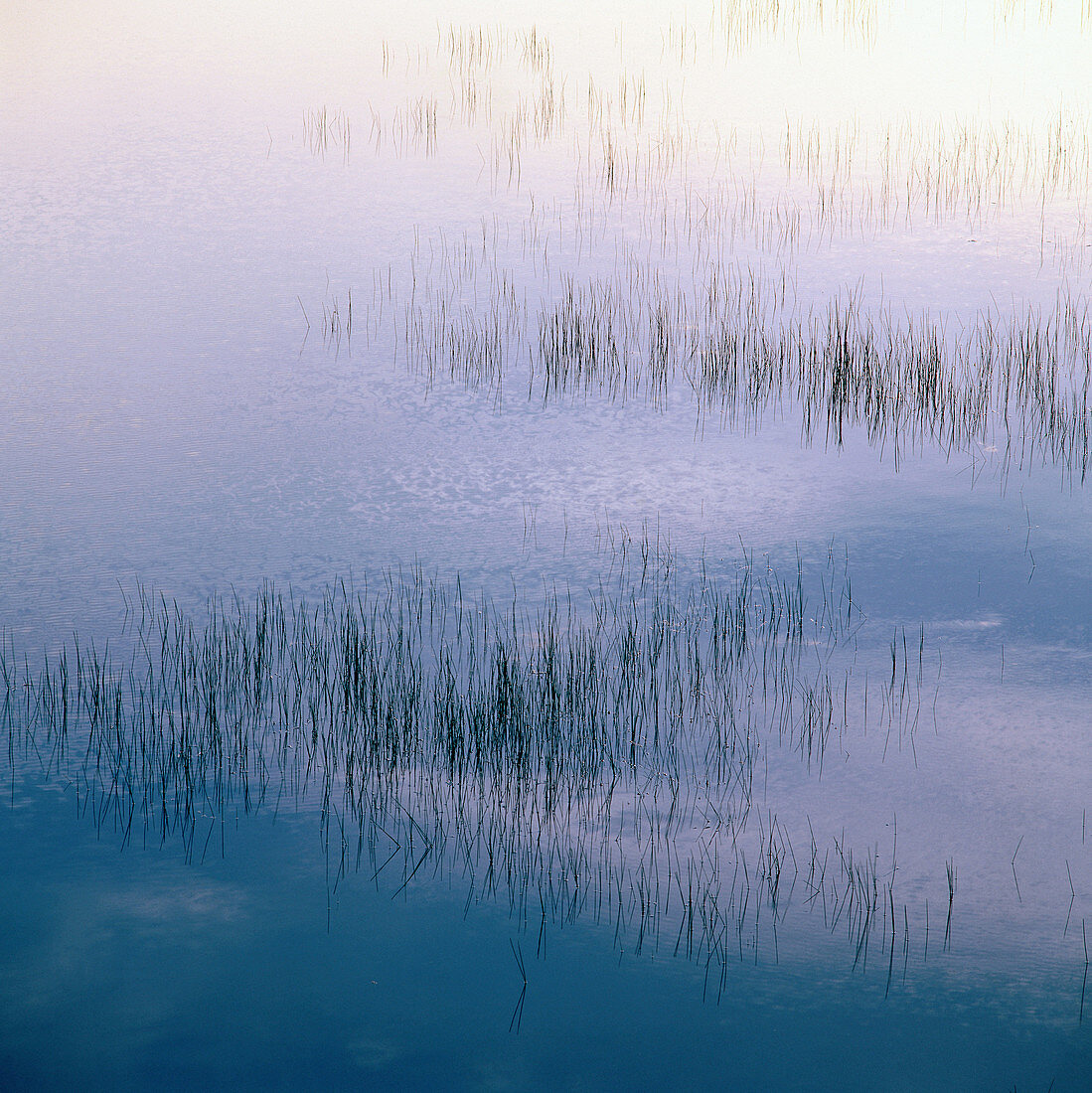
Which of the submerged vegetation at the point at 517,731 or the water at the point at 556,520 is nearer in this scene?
the water at the point at 556,520

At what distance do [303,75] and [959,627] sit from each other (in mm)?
9060

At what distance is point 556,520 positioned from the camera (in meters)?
5.36

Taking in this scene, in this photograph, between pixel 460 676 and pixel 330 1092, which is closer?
pixel 330 1092

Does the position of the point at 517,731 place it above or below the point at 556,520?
below

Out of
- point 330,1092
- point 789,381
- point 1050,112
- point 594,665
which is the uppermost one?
point 1050,112

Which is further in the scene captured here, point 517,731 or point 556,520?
point 556,520

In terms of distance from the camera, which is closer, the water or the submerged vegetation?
the water

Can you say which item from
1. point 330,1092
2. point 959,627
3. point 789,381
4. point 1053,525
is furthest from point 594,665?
point 789,381

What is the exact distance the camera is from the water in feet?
9.56

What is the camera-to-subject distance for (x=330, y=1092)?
2656 millimetres

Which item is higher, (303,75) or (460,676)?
(303,75)

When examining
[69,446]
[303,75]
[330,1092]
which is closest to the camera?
[330,1092]

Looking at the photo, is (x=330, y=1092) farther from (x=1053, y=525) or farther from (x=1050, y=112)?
(x=1050, y=112)

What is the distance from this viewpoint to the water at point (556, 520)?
2.91 meters
